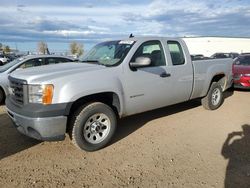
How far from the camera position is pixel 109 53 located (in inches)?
223

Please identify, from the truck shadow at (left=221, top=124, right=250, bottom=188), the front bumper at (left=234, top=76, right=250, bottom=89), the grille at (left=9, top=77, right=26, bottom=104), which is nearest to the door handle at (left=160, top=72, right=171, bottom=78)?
the truck shadow at (left=221, top=124, right=250, bottom=188)

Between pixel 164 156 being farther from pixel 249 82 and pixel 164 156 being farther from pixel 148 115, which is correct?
pixel 249 82

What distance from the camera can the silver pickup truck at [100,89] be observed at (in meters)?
4.25

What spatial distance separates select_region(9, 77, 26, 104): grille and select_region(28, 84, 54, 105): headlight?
8.8 inches

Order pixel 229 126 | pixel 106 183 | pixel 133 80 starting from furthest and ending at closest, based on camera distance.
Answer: pixel 229 126, pixel 133 80, pixel 106 183

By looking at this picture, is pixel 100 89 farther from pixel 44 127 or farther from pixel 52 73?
pixel 44 127

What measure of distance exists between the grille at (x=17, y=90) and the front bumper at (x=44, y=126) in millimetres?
217

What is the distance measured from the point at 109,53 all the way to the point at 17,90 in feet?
6.50

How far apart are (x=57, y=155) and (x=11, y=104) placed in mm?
1214

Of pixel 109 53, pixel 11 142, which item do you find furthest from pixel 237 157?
pixel 11 142

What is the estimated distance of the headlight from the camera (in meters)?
4.18

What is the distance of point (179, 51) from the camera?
6539 millimetres

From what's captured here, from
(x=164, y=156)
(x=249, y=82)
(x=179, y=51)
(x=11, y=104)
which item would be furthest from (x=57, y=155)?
(x=249, y=82)

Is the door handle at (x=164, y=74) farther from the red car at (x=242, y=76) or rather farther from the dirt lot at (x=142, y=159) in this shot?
the red car at (x=242, y=76)
